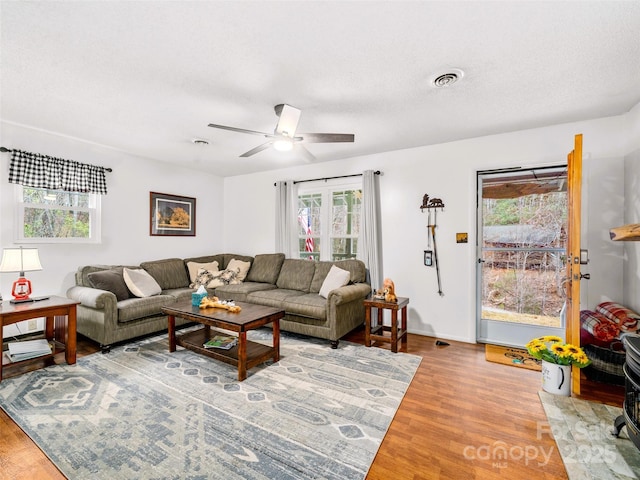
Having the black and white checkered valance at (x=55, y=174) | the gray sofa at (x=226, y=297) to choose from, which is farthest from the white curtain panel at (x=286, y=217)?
the black and white checkered valance at (x=55, y=174)

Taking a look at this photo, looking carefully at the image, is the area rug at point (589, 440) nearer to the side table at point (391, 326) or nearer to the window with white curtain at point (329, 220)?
the side table at point (391, 326)

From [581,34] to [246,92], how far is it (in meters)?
2.29

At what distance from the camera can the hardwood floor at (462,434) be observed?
5.22ft

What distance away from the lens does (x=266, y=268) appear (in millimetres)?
4816

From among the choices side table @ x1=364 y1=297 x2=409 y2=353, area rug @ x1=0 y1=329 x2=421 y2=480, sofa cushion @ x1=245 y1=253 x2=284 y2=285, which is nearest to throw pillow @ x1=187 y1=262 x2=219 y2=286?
sofa cushion @ x1=245 y1=253 x2=284 y2=285

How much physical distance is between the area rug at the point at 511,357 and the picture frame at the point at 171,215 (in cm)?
481

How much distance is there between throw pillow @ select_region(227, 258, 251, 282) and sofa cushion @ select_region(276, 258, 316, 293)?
0.67 metres

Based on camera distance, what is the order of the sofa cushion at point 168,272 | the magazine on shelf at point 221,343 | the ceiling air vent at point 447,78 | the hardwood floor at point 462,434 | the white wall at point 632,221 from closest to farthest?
the hardwood floor at point 462,434 → the ceiling air vent at point 447,78 → the white wall at point 632,221 → the magazine on shelf at point 221,343 → the sofa cushion at point 168,272

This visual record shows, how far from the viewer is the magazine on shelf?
9.39 ft

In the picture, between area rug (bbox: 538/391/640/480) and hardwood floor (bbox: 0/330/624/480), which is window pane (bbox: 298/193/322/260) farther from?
area rug (bbox: 538/391/640/480)

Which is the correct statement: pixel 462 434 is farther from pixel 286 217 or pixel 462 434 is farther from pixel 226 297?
pixel 286 217

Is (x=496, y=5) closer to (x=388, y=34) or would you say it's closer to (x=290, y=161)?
(x=388, y=34)

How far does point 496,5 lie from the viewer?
61.1 inches

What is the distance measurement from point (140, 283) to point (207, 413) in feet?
7.70
